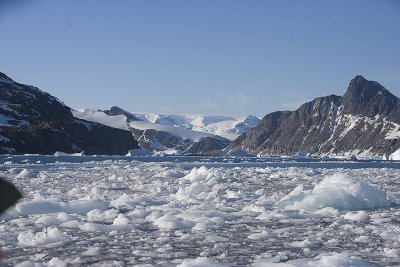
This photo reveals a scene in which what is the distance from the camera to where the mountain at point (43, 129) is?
8888 cm

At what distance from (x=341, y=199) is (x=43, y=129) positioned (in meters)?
89.5

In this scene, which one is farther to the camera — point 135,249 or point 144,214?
point 144,214

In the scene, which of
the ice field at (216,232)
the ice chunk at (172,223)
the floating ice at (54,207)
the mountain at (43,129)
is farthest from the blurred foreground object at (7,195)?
the mountain at (43,129)

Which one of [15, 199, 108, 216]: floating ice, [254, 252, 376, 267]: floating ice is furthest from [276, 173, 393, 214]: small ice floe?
[254, 252, 376, 267]: floating ice

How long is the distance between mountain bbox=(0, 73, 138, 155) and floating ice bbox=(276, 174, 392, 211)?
75792 mm

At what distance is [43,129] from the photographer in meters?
95.8

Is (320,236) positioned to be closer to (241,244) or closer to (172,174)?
(241,244)

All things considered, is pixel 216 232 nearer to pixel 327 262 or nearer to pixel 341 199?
pixel 327 262

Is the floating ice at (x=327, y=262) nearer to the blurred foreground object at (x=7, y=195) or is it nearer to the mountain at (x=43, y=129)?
the blurred foreground object at (x=7, y=195)

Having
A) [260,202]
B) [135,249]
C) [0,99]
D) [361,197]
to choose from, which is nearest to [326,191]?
[361,197]

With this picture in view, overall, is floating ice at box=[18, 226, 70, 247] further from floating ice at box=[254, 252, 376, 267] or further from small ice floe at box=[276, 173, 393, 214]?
small ice floe at box=[276, 173, 393, 214]

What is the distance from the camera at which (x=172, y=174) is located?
3044 centimetres

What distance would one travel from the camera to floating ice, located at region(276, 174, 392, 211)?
43.2 feet

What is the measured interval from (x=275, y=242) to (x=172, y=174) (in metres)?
22.2
